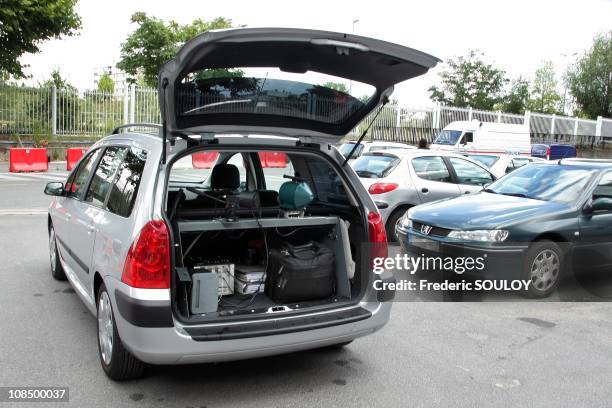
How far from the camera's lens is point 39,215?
33.4 ft

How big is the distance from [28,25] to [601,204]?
20342mm

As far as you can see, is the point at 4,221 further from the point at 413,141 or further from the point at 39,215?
the point at 413,141

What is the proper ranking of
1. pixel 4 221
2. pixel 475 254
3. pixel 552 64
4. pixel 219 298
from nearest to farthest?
pixel 219 298 < pixel 475 254 < pixel 4 221 < pixel 552 64

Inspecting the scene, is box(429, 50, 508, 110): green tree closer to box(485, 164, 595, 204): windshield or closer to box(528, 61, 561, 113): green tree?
box(528, 61, 561, 113): green tree

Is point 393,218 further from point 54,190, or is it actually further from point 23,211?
point 23,211

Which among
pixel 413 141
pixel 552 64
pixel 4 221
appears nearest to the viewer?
pixel 4 221

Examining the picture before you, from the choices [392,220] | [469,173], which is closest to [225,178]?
[392,220]

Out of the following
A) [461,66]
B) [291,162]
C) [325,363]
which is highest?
[461,66]

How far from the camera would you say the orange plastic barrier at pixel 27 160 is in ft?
59.8

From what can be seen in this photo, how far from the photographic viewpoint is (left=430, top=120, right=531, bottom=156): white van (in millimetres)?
24094

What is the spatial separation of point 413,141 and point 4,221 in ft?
83.3

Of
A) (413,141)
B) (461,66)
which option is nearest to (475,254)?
(413,141)

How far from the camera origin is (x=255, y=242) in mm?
4387

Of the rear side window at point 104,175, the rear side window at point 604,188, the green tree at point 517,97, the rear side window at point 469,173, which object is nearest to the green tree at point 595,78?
the green tree at point 517,97
